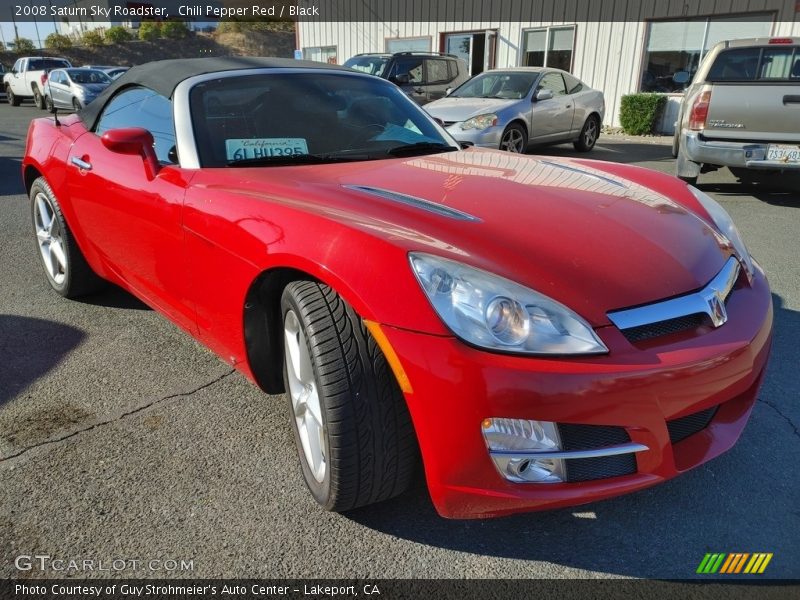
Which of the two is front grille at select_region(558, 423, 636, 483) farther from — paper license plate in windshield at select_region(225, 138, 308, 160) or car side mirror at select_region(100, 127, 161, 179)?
car side mirror at select_region(100, 127, 161, 179)

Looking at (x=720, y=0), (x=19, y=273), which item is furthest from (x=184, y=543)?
(x=720, y=0)

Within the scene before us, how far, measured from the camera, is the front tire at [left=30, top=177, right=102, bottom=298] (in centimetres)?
350

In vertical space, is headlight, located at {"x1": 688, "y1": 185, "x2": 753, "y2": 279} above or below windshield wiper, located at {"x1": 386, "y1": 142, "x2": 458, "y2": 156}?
below

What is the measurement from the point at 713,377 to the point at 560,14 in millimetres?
14269

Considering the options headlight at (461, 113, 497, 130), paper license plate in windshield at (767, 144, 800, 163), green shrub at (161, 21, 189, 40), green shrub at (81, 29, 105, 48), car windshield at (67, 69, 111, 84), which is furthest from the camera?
green shrub at (161, 21, 189, 40)

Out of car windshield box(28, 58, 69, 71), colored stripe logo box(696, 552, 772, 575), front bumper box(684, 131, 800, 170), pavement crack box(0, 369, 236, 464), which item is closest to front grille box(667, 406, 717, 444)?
colored stripe logo box(696, 552, 772, 575)

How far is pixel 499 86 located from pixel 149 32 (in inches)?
1756

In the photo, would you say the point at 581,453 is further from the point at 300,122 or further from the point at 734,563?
the point at 300,122

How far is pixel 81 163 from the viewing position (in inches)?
123

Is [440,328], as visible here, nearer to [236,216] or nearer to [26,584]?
[236,216]

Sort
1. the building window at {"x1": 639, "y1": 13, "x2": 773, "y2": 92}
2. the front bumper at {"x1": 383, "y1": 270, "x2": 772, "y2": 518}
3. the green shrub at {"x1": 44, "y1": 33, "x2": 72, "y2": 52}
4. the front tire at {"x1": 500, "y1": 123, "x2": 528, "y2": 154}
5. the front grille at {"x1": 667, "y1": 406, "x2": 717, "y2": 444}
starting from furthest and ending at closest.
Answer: the green shrub at {"x1": 44, "y1": 33, "x2": 72, "y2": 52} → the building window at {"x1": 639, "y1": 13, "x2": 773, "y2": 92} → the front tire at {"x1": 500, "y1": 123, "x2": 528, "y2": 154} → the front grille at {"x1": 667, "y1": 406, "x2": 717, "y2": 444} → the front bumper at {"x1": 383, "y1": 270, "x2": 772, "y2": 518}

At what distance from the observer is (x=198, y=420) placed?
8.30ft

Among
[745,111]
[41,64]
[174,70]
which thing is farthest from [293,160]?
[41,64]

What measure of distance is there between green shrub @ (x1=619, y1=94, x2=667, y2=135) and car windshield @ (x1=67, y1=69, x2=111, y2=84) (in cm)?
1366
